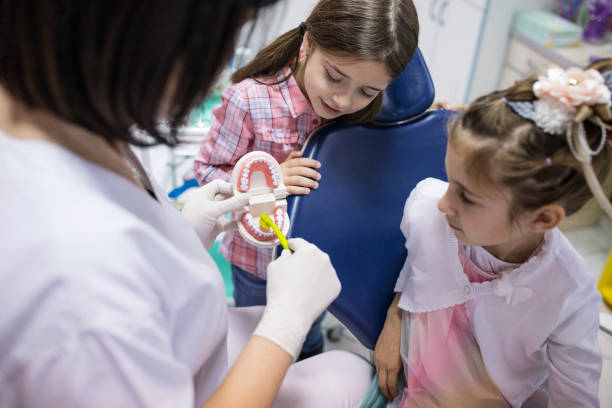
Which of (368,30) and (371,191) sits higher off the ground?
(368,30)

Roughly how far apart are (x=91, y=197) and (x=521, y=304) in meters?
0.69

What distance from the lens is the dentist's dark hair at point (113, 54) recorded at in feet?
1.39

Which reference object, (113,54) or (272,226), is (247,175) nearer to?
(272,226)

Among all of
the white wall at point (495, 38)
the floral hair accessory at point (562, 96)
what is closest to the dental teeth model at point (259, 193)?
the floral hair accessory at point (562, 96)

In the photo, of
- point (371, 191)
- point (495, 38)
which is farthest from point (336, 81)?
point (495, 38)

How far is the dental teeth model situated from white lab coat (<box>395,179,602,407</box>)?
0.24 meters

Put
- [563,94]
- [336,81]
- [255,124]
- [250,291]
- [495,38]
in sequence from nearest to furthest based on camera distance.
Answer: [563,94] < [336,81] < [255,124] < [250,291] < [495,38]

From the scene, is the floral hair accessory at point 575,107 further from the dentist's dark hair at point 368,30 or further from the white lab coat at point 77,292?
the white lab coat at point 77,292

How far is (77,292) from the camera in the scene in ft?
1.51

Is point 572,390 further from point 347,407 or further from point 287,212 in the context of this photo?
point 287,212

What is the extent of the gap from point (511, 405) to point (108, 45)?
87 cm

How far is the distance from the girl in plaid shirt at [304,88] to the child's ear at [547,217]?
15.1 inches

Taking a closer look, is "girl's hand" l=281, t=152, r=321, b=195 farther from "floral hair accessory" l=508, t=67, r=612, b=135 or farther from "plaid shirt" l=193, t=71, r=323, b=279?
"floral hair accessory" l=508, t=67, r=612, b=135

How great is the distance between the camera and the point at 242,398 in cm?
62
